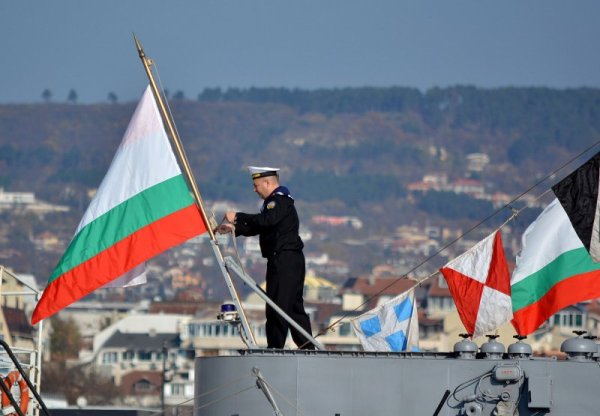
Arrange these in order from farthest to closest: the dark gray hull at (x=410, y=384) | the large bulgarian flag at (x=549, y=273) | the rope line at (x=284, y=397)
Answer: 1. the large bulgarian flag at (x=549, y=273)
2. the rope line at (x=284, y=397)
3. the dark gray hull at (x=410, y=384)

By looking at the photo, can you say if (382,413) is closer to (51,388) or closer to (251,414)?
(251,414)

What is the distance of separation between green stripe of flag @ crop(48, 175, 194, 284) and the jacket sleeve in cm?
79

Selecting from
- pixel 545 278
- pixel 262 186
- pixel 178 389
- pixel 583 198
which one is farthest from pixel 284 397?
pixel 178 389

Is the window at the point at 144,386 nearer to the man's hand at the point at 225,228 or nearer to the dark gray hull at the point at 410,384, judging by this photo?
the man's hand at the point at 225,228

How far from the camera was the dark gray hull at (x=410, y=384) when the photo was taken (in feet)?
43.1

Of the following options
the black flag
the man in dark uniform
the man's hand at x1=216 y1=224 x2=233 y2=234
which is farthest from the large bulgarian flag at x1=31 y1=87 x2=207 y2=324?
the black flag

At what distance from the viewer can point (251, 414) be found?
44.4 feet

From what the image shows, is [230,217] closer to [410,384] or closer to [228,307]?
[228,307]

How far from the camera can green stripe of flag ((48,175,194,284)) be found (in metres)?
15.1

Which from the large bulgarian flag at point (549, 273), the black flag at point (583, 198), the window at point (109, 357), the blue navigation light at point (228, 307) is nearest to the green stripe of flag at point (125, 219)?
the blue navigation light at point (228, 307)

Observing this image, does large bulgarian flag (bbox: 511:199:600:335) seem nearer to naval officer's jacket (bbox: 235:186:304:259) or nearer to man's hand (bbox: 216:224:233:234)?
naval officer's jacket (bbox: 235:186:304:259)

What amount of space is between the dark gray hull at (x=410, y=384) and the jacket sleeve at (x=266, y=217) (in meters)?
1.43

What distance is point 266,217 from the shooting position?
1466cm

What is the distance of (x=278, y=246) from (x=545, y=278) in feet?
12.4
